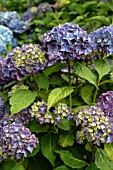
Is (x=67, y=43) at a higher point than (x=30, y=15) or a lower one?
lower

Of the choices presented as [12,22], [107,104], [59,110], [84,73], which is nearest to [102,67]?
[84,73]

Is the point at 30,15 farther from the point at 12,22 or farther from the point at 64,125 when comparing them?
the point at 64,125

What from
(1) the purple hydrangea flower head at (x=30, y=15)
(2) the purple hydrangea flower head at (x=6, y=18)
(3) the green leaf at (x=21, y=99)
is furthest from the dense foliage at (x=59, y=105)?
(1) the purple hydrangea flower head at (x=30, y=15)

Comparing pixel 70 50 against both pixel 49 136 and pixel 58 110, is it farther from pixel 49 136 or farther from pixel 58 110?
pixel 49 136

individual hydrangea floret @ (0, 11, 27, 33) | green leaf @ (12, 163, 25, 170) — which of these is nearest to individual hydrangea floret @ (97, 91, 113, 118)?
green leaf @ (12, 163, 25, 170)

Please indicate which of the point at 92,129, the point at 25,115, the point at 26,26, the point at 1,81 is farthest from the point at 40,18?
the point at 92,129

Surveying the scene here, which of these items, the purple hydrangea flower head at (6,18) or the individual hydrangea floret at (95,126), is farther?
the purple hydrangea flower head at (6,18)

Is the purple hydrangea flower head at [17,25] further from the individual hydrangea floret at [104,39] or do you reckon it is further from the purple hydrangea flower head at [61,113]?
the purple hydrangea flower head at [61,113]
